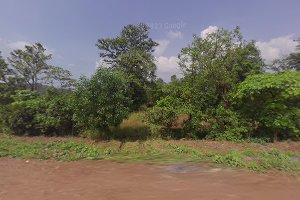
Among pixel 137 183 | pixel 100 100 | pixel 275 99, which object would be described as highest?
pixel 275 99

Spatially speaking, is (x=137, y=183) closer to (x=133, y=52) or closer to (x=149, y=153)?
(x=149, y=153)

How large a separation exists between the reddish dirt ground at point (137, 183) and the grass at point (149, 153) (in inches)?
22.7

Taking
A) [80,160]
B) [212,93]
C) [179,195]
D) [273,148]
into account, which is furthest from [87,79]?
[273,148]

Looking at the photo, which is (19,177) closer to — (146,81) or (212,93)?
(212,93)

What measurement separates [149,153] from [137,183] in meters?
2.81

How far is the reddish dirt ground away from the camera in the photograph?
16.6 ft

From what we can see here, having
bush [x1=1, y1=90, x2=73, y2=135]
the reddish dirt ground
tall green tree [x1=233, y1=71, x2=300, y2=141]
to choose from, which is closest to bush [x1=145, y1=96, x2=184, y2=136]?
tall green tree [x1=233, y1=71, x2=300, y2=141]

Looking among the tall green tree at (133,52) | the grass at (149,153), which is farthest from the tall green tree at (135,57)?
the grass at (149,153)

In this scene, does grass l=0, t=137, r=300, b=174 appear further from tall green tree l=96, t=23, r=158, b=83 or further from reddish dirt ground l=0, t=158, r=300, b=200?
tall green tree l=96, t=23, r=158, b=83

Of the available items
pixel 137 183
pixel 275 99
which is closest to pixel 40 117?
pixel 137 183

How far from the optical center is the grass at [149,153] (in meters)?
6.91

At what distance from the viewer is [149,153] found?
8609 millimetres

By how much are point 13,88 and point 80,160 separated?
1186 centimetres

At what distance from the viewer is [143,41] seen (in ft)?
56.7
